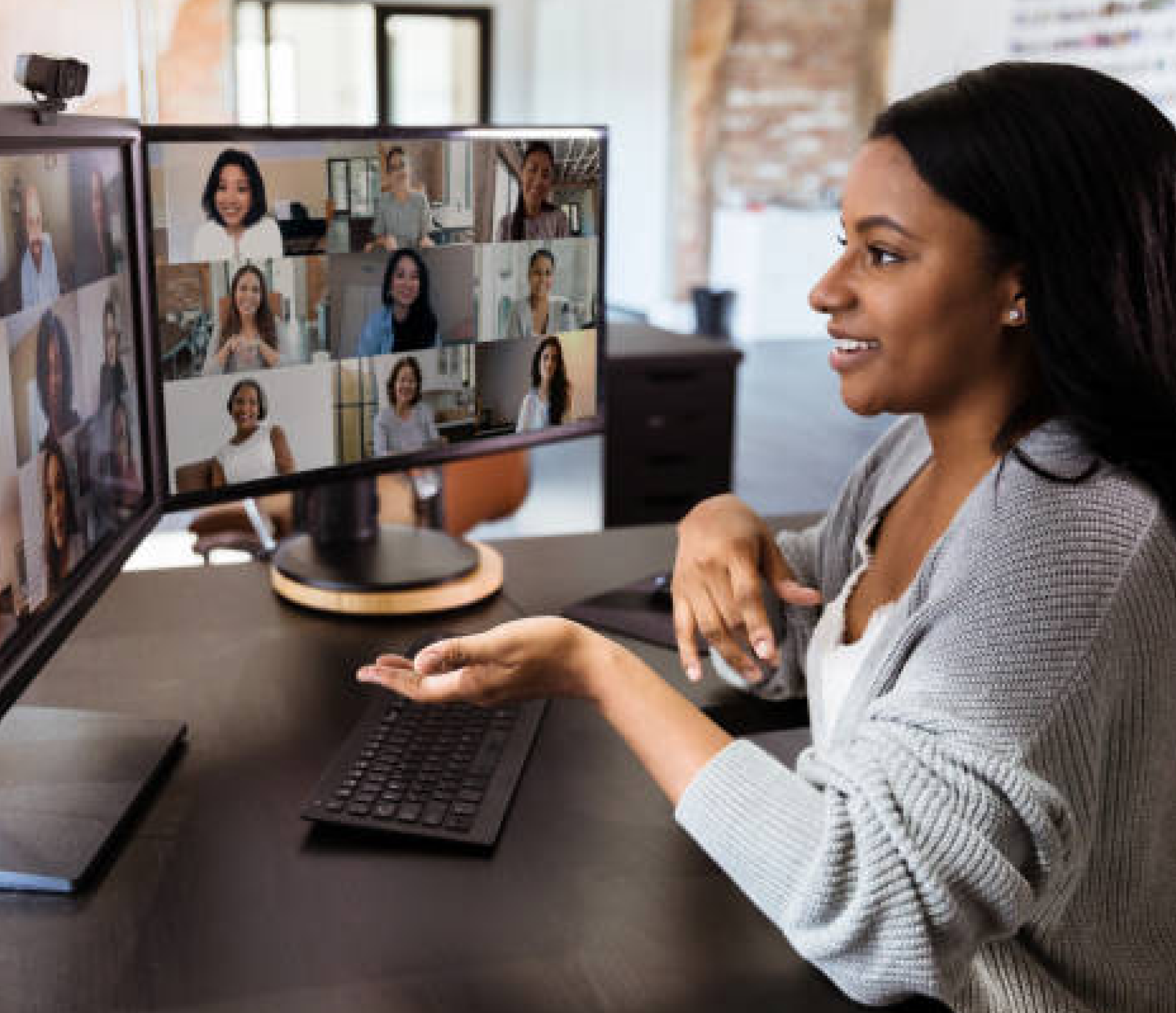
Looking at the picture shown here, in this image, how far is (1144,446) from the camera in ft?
2.94

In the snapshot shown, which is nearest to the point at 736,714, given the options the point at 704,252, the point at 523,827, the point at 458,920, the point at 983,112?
the point at 523,827

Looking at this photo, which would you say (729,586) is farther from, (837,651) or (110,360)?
(110,360)

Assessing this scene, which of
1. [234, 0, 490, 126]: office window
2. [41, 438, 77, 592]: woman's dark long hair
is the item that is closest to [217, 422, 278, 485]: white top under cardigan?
[41, 438, 77, 592]: woman's dark long hair

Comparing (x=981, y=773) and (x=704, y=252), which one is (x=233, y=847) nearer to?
(x=981, y=773)

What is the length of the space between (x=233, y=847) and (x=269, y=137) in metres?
0.67

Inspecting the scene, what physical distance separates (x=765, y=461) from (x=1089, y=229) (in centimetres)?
444

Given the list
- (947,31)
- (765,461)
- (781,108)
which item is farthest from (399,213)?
(781,108)

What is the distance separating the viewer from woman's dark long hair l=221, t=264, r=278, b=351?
1267 mm

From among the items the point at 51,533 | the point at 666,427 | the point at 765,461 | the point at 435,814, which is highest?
the point at 51,533

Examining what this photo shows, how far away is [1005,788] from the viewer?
2.54ft

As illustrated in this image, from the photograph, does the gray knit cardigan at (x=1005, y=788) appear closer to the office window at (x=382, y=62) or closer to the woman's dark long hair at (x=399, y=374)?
the woman's dark long hair at (x=399, y=374)

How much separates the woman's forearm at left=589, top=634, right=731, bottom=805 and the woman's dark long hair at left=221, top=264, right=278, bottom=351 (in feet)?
1.78

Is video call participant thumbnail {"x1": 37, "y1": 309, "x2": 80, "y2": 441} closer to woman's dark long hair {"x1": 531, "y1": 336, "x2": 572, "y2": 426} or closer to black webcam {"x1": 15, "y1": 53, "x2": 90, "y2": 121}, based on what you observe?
black webcam {"x1": 15, "y1": 53, "x2": 90, "y2": 121}

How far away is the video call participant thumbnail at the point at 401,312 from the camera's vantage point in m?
1.37
